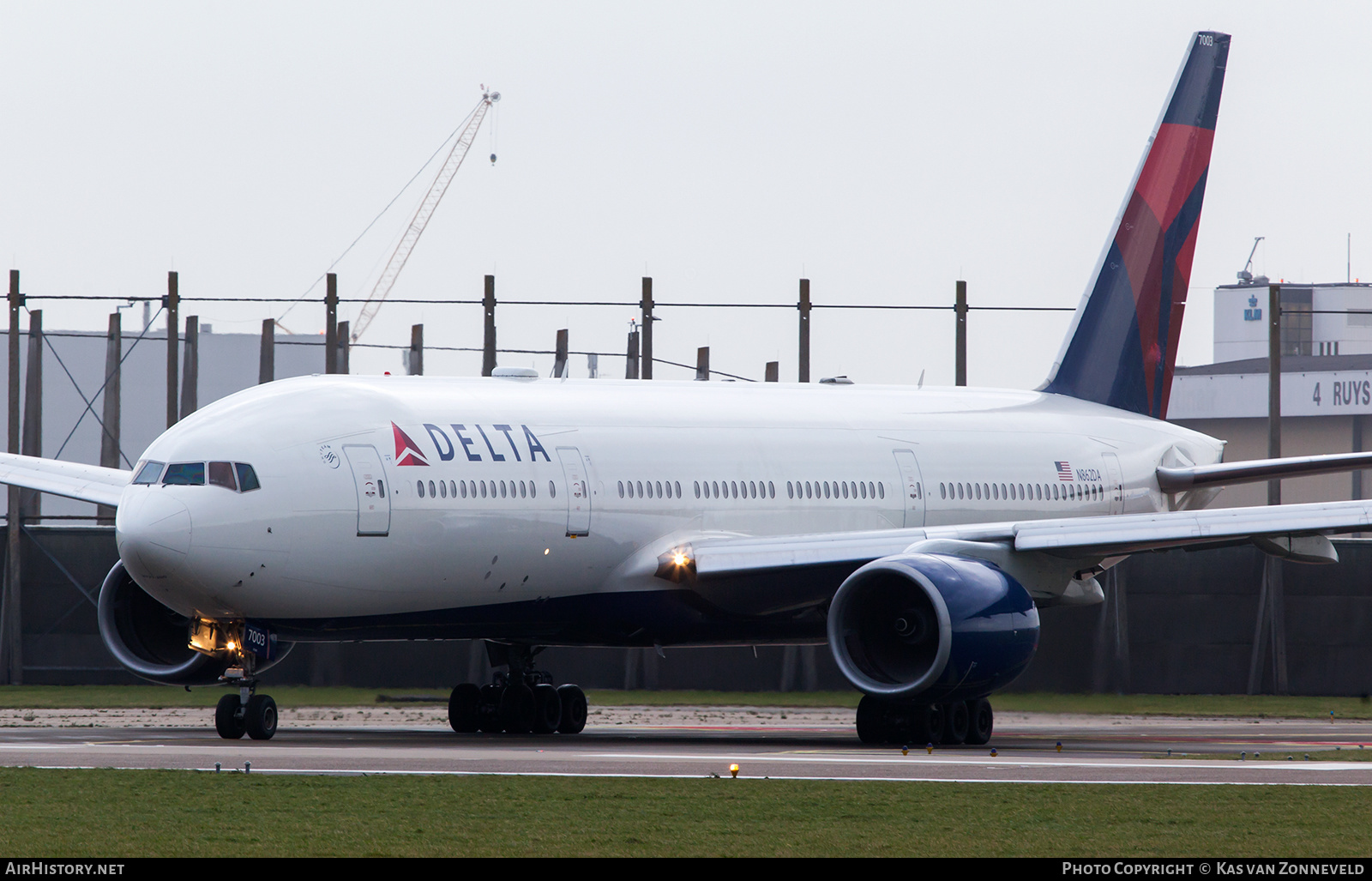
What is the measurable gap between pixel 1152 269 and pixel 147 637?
14.8 metres

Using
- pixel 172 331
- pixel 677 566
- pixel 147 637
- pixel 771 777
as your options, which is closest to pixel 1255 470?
pixel 677 566

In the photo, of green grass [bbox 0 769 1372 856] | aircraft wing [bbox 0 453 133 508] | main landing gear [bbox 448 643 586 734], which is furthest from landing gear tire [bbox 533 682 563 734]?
green grass [bbox 0 769 1372 856]

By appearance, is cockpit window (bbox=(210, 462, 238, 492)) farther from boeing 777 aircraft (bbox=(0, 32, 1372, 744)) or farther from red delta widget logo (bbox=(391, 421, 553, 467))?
red delta widget logo (bbox=(391, 421, 553, 467))

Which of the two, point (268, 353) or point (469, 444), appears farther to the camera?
point (268, 353)

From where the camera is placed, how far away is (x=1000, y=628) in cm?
2061

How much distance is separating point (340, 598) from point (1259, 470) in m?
11.7

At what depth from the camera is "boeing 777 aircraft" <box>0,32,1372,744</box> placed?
20.3m

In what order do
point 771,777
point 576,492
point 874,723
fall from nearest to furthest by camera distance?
1. point 771,777
2. point 874,723
3. point 576,492

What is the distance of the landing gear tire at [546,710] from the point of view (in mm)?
24344

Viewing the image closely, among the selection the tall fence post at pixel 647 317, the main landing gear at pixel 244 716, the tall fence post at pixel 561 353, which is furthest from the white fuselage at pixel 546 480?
the tall fence post at pixel 561 353

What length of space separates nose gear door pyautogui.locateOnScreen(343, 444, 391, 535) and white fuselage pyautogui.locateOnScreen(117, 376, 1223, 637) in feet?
0.07

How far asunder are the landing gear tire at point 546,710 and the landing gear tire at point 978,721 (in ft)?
16.4

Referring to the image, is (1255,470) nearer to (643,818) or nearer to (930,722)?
(930,722)

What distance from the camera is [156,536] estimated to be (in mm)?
19531
